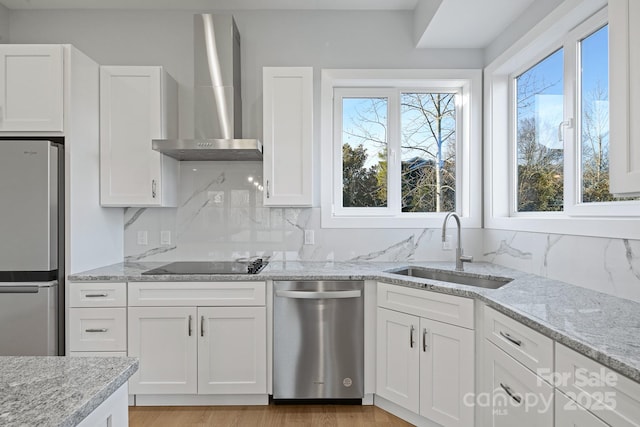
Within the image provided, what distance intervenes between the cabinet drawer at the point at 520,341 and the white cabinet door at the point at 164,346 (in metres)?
1.72

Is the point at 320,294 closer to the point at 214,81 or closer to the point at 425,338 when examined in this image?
the point at 425,338

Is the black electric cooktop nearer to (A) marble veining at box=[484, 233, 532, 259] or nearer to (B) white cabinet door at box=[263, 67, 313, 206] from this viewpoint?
(B) white cabinet door at box=[263, 67, 313, 206]

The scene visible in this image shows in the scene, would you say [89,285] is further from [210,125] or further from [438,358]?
[438,358]

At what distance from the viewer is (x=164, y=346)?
8.07ft

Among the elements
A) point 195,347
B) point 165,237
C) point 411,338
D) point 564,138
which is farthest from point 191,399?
point 564,138

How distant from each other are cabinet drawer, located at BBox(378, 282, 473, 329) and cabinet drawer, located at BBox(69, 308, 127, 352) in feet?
5.38

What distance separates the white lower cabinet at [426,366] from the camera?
2.02 metres

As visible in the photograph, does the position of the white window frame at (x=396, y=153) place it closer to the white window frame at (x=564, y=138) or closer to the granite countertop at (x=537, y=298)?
the white window frame at (x=564, y=138)

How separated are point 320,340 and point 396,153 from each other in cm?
159

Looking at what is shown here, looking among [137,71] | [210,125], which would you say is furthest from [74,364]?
[137,71]

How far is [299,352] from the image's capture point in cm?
246

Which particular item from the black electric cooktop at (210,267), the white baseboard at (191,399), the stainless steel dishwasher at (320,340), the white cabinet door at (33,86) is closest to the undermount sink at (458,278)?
the stainless steel dishwasher at (320,340)

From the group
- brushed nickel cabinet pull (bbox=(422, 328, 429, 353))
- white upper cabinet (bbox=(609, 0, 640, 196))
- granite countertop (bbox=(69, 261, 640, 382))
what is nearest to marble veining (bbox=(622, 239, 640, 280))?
granite countertop (bbox=(69, 261, 640, 382))

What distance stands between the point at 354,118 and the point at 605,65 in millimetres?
1698
